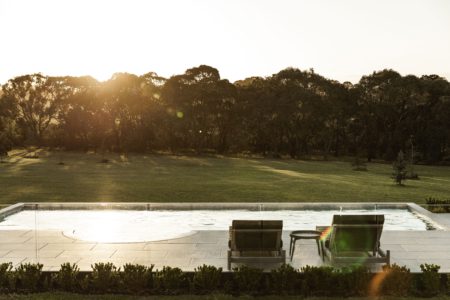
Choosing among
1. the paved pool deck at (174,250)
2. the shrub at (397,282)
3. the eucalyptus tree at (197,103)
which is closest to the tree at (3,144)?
the eucalyptus tree at (197,103)

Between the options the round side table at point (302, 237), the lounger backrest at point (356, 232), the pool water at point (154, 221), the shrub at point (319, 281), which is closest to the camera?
the shrub at point (319, 281)

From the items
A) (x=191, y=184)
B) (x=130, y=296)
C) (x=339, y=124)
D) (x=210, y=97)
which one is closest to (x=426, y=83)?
(x=339, y=124)

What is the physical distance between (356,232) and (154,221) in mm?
7772

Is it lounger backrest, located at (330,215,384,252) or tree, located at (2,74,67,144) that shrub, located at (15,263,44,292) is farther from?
tree, located at (2,74,67,144)

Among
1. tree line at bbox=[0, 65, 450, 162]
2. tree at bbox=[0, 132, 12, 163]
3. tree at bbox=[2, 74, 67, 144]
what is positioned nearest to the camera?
tree at bbox=[0, 132, 12, 163]

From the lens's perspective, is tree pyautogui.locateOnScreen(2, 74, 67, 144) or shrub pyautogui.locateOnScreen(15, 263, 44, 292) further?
tree pyautogui.locateOnScreen(2, 74, 67, 144)

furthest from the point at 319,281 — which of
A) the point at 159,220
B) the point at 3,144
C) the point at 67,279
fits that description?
the point at 3,144

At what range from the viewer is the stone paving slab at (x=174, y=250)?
31.9 ft

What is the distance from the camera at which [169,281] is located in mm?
8336

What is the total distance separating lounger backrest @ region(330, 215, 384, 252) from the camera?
921cm

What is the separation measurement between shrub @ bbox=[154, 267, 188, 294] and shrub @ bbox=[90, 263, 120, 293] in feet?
2.19

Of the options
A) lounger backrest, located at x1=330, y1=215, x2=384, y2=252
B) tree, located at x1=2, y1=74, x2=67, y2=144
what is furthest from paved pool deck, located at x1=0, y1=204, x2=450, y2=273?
tree, located at x1=2, y1=74, x2=67, y2=144

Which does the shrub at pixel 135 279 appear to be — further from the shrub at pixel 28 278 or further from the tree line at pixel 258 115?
the tree line at pixel 258 115

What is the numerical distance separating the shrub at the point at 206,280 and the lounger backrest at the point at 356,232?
2.28m
